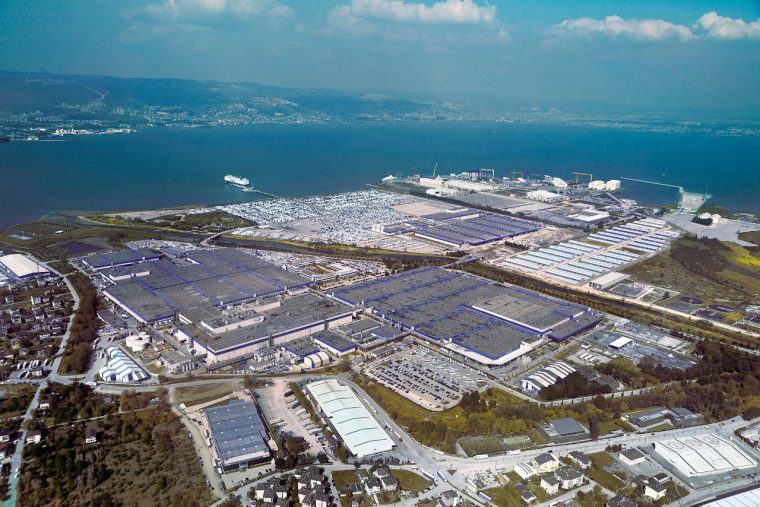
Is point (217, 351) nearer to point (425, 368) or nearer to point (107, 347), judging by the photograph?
point (107, 347)

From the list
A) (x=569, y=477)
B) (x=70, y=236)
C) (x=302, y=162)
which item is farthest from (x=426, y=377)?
(x=302, y=162)

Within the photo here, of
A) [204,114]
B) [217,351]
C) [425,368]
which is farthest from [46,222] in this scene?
[204,114]

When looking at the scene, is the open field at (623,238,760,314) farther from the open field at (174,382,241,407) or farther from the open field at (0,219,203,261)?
the open field at (0,219,203,261)

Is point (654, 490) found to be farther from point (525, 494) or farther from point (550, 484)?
point (525, 494)

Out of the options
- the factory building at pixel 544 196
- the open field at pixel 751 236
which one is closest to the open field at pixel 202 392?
the open field at pixel 751 236

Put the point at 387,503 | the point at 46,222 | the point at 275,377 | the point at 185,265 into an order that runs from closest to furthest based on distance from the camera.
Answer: the point at 387,503 < the point at 275,377 < the point at 185,265 < the point at 46,222
